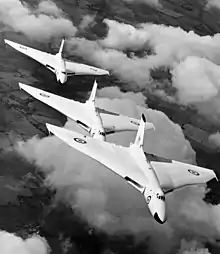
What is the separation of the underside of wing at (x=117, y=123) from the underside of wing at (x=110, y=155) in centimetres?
638

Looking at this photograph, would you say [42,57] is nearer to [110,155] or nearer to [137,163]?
[110,155]

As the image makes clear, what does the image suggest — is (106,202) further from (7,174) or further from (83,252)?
(7,174)

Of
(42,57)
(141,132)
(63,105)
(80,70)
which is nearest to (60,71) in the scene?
(80,70)

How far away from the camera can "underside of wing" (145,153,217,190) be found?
47312mm

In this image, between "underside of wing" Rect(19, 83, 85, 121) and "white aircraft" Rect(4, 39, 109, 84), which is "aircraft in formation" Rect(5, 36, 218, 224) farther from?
"white aircraft" Rect(4, 39, 109, 84)

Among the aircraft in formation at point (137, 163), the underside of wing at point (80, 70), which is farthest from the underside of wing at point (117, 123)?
the underside of wing at point (80, 70)

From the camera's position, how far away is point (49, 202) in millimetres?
62250

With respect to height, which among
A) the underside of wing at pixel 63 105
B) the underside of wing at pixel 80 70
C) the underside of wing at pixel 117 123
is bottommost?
the underside of wing at pixel 80 70

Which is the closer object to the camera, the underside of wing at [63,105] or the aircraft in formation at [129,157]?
the aircraft in formation at [129,157]

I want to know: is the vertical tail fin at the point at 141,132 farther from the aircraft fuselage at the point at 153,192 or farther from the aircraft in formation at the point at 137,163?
the aircraft fuselage at the point at 153,192

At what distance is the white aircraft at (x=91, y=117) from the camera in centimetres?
5486

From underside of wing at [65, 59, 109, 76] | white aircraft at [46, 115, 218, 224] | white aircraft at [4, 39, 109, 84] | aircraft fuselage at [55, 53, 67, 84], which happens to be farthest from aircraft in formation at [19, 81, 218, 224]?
underside of wing at [65, 59, 109, 76]

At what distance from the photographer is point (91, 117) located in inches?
2229

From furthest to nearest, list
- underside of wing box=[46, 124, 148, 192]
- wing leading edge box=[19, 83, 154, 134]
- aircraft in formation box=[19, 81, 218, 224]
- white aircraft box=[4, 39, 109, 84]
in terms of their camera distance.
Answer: white aircraft box=[4, 39, 109, 84] < wing leading edge box=[19, 83, 154, 134] < underside of wing box=[46, 124, 148, 192] < aircraft in formation box=[19, 81, 218, 224]
